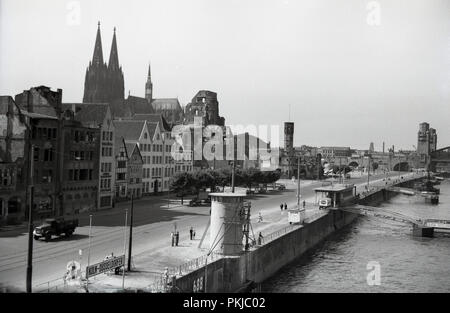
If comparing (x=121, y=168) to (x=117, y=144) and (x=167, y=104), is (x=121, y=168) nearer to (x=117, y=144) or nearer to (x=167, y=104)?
(x=117, y=144)

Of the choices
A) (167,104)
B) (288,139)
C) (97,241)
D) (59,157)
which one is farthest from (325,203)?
(288,139)

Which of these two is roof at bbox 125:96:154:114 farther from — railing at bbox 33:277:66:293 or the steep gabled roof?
railing at bbox 33:277:66:293

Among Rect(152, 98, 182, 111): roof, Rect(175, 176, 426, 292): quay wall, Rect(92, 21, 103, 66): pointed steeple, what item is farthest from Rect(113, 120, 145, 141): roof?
Rect(152, 98, 182, 111): roof

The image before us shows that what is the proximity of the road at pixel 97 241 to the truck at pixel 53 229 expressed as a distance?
1.66ft

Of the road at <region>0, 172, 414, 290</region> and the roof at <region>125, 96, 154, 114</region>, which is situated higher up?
the roof at <region>125, 96, 154, 114</region>

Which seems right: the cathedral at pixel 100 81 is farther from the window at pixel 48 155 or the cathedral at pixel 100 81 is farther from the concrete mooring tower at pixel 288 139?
the window at pixel 48 155

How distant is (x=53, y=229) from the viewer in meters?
43.1

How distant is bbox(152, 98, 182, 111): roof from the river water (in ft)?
382

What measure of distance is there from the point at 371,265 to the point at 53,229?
1126 inches

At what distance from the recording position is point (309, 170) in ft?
588

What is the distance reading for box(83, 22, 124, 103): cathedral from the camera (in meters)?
145

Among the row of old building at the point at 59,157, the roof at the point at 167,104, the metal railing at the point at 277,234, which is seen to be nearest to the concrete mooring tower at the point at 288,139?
the roof at the point at 167,104
